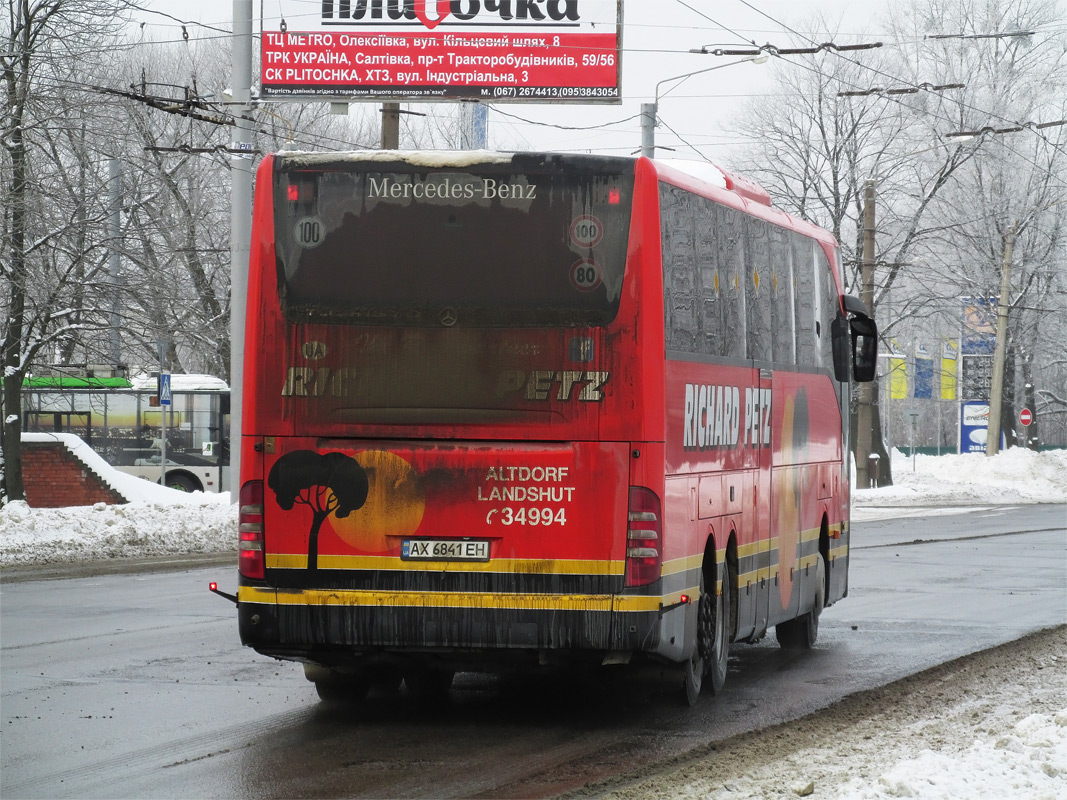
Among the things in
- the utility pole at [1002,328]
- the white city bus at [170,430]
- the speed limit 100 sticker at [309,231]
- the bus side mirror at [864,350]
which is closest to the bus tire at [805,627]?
the bus side mirror at [864,350]

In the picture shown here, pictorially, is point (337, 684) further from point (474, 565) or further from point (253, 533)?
point (474, 565)

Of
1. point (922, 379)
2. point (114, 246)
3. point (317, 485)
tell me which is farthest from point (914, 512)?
point (317, 485)

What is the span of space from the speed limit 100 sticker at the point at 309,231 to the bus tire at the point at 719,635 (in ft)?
10.5

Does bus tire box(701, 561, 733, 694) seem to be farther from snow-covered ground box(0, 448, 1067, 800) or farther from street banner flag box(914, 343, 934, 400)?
street banner flag box(914, 343, 934, 400)

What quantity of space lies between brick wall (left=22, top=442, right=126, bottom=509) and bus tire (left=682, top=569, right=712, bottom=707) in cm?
2409

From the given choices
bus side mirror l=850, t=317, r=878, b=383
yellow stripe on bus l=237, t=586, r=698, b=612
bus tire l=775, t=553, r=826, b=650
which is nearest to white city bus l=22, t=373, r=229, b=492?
bus side mirror l=850, t=317, r=878, b=383

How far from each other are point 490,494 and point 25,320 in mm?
17197

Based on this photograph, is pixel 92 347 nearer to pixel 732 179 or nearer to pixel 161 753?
pixel 732 179

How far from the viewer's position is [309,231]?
8922 mm

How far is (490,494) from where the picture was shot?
8727 mm

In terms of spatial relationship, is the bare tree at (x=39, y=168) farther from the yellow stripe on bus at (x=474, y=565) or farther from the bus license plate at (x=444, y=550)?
the bus license plate at (x=444, y=550)

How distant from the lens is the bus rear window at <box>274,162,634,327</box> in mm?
8766

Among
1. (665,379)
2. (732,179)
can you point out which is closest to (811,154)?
(732,179)

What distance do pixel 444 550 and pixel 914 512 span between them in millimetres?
32793
